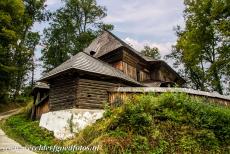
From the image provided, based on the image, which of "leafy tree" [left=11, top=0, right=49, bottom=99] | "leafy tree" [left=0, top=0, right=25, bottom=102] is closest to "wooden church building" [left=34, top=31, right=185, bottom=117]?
"leafy tree" [left=0, top=0, right=25, bottom=102]

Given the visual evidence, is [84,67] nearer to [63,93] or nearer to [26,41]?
[63,93]

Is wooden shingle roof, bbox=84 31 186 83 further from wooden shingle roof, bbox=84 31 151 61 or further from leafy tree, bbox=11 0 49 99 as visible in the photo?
leafy tree, bbox=11 0 49 99

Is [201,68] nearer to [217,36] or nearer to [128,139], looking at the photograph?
[217,36]

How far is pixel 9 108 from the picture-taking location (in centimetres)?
4109

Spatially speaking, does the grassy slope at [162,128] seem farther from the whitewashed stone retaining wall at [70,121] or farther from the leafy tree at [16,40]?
the leafy tree at [16,40]

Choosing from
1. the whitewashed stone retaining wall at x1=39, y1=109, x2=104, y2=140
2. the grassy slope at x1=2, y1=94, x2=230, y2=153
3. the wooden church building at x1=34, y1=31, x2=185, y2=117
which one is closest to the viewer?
the grassy slope at x1=2, y1=94, x2=230, y2=153

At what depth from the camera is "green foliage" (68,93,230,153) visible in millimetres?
15703

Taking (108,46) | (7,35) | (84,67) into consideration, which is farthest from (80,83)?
(7,35)

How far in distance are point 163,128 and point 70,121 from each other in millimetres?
6865

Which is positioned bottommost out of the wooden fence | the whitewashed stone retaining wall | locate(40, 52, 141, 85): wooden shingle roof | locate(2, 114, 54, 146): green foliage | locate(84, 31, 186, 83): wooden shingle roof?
locate(2, 114, 54, 146): green foliage

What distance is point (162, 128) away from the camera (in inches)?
664

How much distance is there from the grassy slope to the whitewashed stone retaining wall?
2939 mm

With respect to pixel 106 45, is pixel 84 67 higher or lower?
lower

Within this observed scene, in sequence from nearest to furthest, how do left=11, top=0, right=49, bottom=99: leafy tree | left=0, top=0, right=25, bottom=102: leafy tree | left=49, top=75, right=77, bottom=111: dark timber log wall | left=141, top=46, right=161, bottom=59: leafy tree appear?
left=49, top=75, right=77, bottom=111: dark timber log wall → left=0, top=0, right=25, bottom=102: leafy tree → left=11, top=0, right=49, bottom=99: leafy tree → left=141, top=46, right=161, bottom=59: leafy tree
